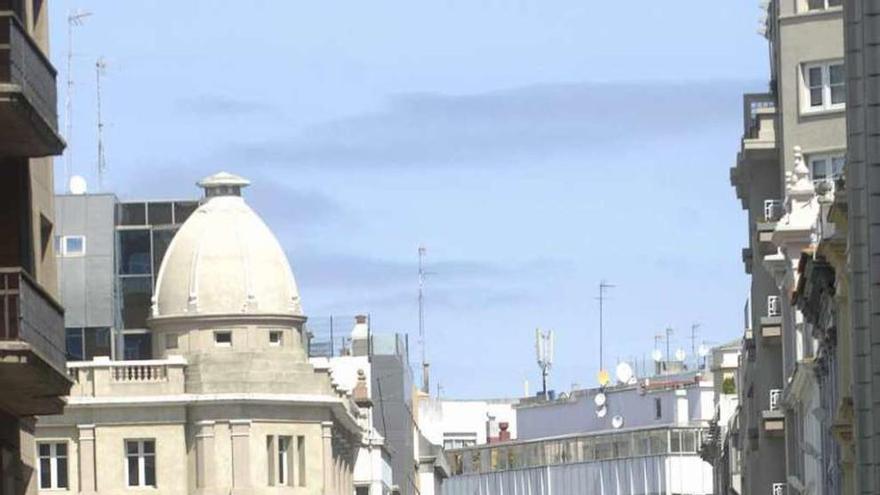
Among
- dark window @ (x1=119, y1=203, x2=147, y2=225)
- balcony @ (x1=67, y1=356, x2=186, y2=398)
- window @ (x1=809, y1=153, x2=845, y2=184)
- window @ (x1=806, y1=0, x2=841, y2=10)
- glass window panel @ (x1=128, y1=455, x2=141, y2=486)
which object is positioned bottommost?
glass window panel @ (x1=128, y1=455, x2=141, y2=486)

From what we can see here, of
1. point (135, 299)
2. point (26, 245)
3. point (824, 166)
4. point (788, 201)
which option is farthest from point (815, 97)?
point (135, 299)

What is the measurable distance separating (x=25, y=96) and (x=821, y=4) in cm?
4820

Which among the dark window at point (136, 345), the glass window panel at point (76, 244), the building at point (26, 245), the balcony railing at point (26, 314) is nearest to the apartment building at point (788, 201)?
the building at point (26, 245)

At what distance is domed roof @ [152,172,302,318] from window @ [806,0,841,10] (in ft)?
94.7

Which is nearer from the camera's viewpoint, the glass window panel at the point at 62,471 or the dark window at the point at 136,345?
the glass window panel at the point at 62,471

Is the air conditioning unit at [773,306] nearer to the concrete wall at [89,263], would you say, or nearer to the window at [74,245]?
the concrete wall at [89,263]

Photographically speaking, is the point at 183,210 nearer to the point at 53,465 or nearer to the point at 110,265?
the point at 110,265

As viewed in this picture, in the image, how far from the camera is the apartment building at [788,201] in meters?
83.6

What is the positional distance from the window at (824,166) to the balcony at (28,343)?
144ft

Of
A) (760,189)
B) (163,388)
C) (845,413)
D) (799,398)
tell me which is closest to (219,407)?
(163,388)

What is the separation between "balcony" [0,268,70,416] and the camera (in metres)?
41.8

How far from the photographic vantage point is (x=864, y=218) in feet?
165

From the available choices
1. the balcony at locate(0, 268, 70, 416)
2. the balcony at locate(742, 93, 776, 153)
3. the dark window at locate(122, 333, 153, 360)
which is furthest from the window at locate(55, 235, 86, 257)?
the balcony at locate(0, 268, 70, 416)

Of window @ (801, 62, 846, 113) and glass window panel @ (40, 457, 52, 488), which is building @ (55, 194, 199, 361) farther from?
window @ (801, 62, 846, 113)
